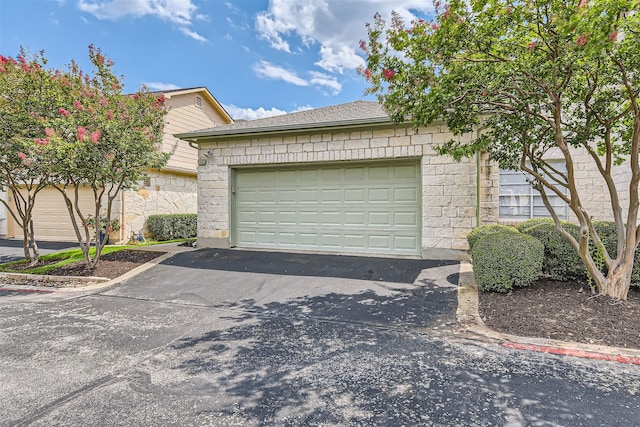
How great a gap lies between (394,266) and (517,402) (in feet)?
15.2

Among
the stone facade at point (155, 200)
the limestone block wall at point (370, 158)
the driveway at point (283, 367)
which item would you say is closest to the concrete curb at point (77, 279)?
the driveway at point (283, 367)

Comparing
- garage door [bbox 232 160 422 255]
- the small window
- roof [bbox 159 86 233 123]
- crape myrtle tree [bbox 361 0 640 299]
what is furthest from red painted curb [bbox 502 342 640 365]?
roof [bbox 159 86 233 123]

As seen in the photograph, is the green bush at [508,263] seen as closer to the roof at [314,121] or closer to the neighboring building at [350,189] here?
the neighboring building at [350,189]

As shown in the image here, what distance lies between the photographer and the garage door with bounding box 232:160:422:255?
8289mm

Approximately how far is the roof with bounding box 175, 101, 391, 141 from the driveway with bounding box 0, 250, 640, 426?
4.27 meters

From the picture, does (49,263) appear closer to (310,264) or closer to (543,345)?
(310,264)

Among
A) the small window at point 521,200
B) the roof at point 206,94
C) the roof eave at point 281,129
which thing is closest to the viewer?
the roof eave at point 281,129

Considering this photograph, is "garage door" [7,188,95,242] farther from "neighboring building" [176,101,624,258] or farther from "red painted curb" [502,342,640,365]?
"red painted curb" [502,342,640,365]

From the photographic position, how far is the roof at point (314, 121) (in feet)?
26.9

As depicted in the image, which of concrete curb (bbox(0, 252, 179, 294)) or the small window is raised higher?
the small window

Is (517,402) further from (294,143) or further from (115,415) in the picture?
(294,143)

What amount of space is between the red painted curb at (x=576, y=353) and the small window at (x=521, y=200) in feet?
19.2

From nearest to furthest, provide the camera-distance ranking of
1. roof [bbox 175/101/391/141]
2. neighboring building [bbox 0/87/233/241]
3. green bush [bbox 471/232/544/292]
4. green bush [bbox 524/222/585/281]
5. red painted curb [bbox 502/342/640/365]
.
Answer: red painted curb [bbox 502/342/640/365] < green bush [bbox 471/232/544/292] < green bush [bbox 524/222/585/281] < roof [bbox 175/101/391/141] < neighboring building [bbox 0/87/233/241]

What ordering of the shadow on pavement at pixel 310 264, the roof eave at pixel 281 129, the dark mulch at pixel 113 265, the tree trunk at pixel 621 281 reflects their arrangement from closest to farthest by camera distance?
1. the tree trunk at pixel 621 281
2. the shadow on pavement at pixel 310 264
3. the dark mulch at pixel 113 265
4. the roof eave at pixel 281 129
